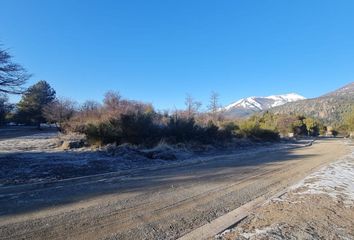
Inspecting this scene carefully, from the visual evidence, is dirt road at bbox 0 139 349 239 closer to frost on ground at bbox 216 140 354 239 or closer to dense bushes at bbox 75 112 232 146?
frost on ground at bbox 216 140 354 239

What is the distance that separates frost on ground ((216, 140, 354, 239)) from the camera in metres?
5.46

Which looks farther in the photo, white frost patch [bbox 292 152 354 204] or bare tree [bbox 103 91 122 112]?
bare tree [bbox 103 91 122 112]

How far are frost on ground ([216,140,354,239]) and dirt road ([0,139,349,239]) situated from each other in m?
0.75

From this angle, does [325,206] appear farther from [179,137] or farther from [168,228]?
[179,137]

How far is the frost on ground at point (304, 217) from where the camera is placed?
5.46 metres

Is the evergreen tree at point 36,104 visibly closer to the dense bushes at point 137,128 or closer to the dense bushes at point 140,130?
the dense bushes at point 137,128

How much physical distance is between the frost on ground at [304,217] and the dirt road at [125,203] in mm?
752

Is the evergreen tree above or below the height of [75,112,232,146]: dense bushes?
above

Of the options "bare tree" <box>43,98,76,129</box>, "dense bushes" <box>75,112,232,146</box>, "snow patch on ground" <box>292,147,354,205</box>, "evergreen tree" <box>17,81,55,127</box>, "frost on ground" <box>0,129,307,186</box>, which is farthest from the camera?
"evergreen tree" <box>17,81,55,127</box>

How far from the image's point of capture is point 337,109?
534ft

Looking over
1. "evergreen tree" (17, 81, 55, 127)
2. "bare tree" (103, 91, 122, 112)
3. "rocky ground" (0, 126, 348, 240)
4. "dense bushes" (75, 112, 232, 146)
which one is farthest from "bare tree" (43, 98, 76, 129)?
"rocky ground" (0, 126, 348, 240)

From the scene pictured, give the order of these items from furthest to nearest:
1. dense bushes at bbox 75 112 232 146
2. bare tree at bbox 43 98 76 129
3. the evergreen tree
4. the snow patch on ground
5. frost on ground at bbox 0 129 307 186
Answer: the evergreen tree → bare tree at bbox 43 98 76 129 → dense bushes at bbox 75 112 232 146 → frost on ground at bbox 0 129 307 186 → the snow patch on ground

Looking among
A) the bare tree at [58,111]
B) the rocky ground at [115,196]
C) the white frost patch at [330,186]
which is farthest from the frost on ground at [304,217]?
the bare tree at [58,111]

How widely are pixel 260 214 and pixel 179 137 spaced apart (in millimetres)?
18544
